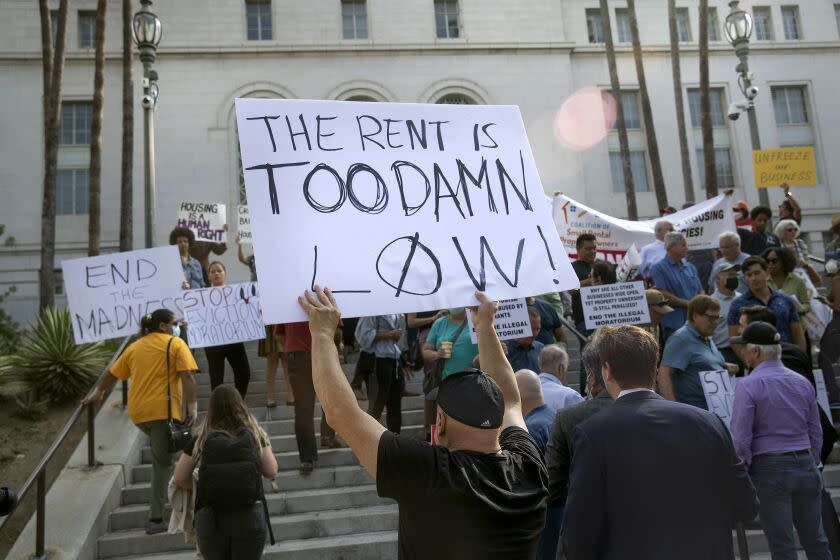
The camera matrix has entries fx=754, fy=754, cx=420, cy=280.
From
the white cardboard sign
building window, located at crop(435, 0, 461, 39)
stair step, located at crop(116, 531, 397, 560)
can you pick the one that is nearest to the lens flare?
building window, located at crop(435, 0, 461, 39)

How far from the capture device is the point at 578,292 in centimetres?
905

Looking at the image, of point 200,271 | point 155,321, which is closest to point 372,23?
point 200,271

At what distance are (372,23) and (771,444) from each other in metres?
25.1

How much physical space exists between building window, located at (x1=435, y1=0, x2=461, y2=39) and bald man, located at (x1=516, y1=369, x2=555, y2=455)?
81.9ft

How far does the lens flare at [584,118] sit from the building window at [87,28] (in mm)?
16737

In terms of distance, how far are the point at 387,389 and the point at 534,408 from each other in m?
3.27

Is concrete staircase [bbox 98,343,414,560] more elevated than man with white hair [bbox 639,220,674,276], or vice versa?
man with white hair [bbox 639,220,674,276]

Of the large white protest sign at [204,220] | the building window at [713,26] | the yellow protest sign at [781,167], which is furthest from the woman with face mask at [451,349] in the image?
the building window at [713,26]

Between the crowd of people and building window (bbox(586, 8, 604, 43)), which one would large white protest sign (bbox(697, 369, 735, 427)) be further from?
building window (bbox(586, 8, 604, 43))

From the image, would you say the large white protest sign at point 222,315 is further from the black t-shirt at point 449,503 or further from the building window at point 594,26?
the building window at point 594,26

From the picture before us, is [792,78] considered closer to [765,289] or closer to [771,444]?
[765,289]

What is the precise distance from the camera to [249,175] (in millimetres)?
2809

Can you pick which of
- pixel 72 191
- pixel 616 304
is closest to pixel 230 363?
pixel 616 304

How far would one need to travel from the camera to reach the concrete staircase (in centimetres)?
656
